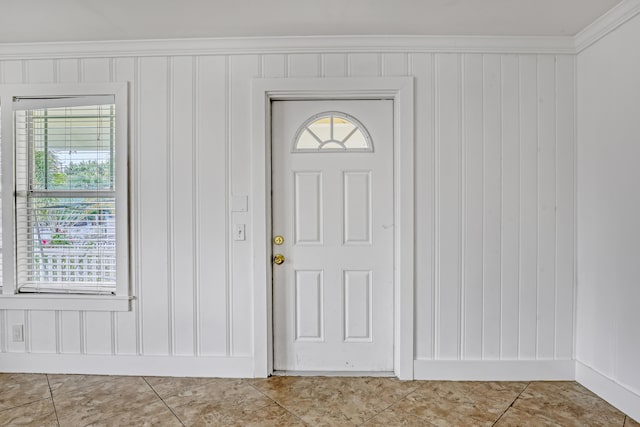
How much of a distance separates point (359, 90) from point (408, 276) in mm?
1323

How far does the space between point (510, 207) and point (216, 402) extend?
2303 mm

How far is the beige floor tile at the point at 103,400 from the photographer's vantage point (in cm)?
204

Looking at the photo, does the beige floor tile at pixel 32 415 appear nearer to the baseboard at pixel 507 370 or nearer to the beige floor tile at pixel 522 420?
the baseboard at pixel 507 370

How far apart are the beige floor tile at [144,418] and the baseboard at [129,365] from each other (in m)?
0.38

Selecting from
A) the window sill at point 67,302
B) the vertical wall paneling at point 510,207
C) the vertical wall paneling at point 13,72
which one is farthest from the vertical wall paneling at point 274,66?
the window sill at point 67,302

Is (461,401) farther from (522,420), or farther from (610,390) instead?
(610,390)

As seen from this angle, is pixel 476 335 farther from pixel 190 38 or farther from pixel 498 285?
pixel 190 38

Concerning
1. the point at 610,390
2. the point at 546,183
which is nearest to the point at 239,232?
the point at 546,183

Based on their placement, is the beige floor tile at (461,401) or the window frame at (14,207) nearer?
the beige floor tile at (461,401)

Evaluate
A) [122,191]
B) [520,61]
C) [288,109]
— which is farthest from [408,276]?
[122,191]

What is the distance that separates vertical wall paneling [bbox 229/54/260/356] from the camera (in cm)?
246

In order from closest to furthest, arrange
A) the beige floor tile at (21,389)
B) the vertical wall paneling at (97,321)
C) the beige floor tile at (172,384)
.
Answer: the beige floor tile at (21,389), the beige floor tile at (172,384), the vertical wall paneling at (97,321)

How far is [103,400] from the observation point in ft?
7.21

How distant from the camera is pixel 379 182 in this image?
2520 millimetres
